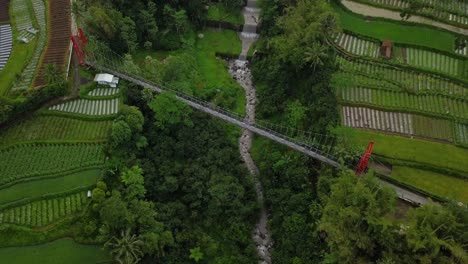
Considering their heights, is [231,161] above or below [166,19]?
below

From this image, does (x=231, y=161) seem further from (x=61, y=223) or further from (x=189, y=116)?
(x=61, y=223)

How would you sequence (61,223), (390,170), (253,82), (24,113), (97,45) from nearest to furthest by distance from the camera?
(61,223) < (390,170) < (24,113) < (97,45) < (253,82)

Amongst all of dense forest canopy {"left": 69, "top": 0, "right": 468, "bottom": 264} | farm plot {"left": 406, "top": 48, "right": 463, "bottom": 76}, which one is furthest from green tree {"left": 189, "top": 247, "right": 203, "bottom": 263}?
farm plot {"left": 406, "top": 48, "right": 463, "bottom": 76}

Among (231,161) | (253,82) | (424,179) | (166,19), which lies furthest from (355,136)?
(166,19)

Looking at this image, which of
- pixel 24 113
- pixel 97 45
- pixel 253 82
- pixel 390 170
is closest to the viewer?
pixel 390 170

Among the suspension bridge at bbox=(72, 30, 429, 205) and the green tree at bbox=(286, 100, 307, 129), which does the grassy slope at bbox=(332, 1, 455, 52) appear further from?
the suspension bridge at bbox=(72, 30, 429, 205)

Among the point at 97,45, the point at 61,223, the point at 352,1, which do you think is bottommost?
the point at 61,223
